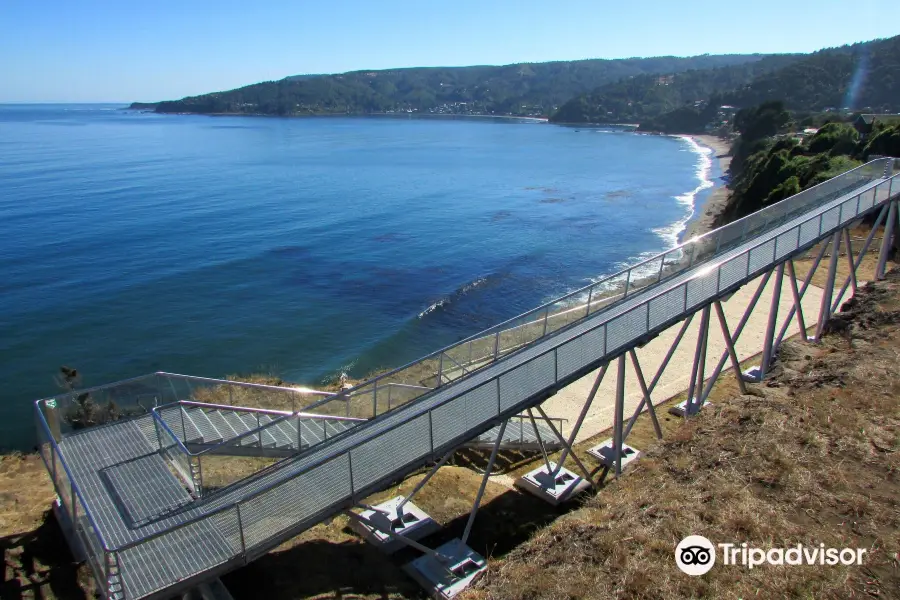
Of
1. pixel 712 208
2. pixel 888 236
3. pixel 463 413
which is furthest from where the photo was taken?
pixel 712 208

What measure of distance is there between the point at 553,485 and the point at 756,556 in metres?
5.27

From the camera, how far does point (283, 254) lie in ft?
152

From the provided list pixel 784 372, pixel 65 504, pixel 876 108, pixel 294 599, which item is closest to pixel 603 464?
pixel 784 372

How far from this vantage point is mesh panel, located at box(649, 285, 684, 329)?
13.0 m

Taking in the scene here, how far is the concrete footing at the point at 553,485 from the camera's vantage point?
41.4 feet

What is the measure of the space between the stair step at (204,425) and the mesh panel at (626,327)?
7529 mm

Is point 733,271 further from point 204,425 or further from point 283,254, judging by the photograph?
point 283,254

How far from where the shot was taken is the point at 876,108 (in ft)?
428

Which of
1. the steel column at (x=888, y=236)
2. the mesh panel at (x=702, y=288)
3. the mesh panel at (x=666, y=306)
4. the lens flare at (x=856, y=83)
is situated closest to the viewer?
the mesh panel at (x=666, y=306)

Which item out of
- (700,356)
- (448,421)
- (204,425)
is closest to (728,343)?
(700,356)

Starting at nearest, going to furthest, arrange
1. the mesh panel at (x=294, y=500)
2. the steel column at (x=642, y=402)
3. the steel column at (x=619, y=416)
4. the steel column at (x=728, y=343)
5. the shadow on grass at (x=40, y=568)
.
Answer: the mesh panel at (x=294, y=500)
the shadow on grass at (x=40, y=568)
the steel column at (x=619, y=416)
the steel column at (x=642, y=402)
the steel column at (x=728, y=343)

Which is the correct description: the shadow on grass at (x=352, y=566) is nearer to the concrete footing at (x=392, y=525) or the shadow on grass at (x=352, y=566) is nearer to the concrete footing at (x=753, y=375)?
the concrete footing at (x=392, y=525)

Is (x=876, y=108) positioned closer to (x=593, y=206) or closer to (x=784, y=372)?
(x=593, y=206)

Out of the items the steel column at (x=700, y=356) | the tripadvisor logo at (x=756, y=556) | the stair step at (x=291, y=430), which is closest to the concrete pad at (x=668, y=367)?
the steel column at (x=700, y=356)
